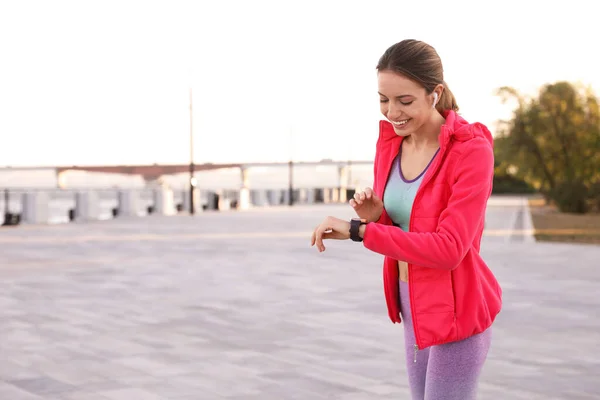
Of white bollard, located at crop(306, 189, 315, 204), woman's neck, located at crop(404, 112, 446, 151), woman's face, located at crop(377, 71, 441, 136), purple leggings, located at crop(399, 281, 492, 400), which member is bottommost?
white bollard, located at crop(306, 189, 315, 204)

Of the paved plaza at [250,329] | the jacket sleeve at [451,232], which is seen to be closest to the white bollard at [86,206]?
the paved plaza at [250,329]

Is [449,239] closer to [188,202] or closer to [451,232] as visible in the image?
[451,232]

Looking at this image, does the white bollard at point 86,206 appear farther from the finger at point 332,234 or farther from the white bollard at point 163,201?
the finger at point 332,234

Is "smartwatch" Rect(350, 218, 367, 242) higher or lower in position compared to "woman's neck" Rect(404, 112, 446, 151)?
lower

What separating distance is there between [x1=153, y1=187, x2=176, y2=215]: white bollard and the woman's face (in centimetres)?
3656

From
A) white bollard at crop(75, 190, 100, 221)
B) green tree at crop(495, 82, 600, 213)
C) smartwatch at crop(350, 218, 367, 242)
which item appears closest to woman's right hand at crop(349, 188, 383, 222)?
smartwatch at crop(350, 218, 367, 242)

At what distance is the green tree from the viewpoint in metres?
56.8

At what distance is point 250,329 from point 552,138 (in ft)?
168

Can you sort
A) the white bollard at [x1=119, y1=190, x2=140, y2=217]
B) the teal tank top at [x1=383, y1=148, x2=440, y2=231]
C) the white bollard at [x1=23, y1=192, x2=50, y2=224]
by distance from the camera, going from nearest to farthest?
the teal tank top at [x1=383, y1=148, x2=440, y2=231] → the white bollard at [x1=23, y1=192, x2=50, y2=224] → the white bollard at [x1=119, y1=190, x2=140, y2=217]

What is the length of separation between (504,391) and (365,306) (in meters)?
4.12

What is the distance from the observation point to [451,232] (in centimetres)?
277

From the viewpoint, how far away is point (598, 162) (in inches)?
2219

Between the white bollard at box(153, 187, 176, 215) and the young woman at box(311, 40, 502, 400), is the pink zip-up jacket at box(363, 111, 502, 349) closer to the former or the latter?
the young woman at box(311, 40, 502, 400)

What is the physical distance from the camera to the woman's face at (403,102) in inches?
112
